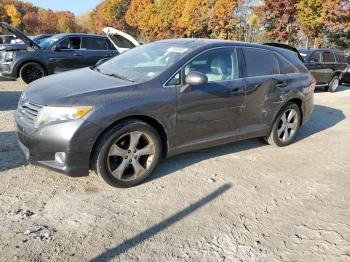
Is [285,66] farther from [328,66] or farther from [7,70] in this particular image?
[328,66]

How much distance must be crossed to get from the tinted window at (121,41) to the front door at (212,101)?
584 centimetres

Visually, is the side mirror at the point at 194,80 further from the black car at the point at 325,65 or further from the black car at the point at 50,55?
the black car at the point at 325,65

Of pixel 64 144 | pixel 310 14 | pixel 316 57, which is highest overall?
pixel 310 14

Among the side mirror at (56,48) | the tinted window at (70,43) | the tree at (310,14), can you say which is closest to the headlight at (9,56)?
the side mirror at (56,48)

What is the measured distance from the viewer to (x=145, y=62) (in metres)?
4.65

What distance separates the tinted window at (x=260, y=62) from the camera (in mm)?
5094

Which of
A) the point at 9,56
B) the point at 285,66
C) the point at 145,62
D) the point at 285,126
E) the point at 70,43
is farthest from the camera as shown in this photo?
the point at 70,43

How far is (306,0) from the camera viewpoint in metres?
25.0

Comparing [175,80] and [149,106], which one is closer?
[149,106]

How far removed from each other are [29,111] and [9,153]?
1124 mm

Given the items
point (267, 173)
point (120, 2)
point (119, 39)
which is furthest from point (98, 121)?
point (120, 2)

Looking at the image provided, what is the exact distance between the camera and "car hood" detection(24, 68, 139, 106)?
12.0 ft

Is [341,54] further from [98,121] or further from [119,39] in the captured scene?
[98,121]

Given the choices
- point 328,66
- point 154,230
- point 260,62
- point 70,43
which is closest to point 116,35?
point 70,43
